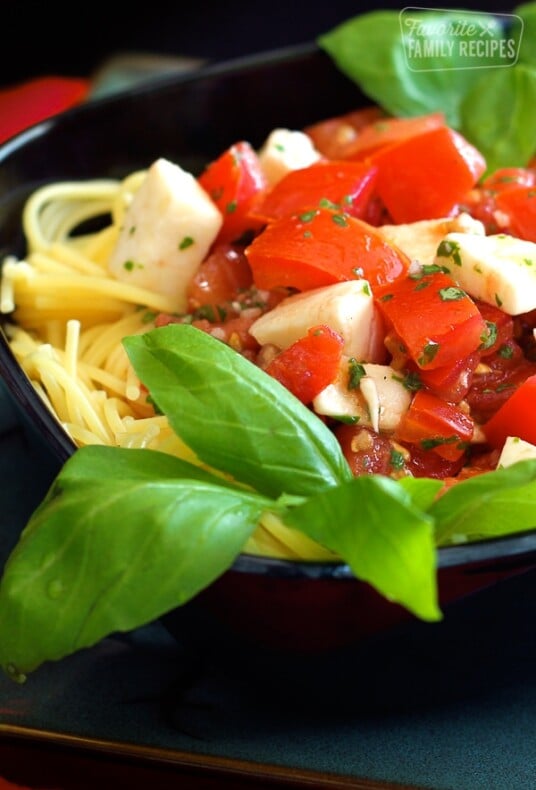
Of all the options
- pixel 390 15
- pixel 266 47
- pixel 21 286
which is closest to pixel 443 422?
pixel 21 286

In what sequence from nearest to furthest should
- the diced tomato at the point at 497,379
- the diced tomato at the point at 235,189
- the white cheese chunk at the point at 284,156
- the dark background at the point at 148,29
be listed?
the diced tomato at the point at 497,379, the diced tomato at the point at 235,189, the white cheese chunk at the point at 284,156, the dark background at the point at 148,29

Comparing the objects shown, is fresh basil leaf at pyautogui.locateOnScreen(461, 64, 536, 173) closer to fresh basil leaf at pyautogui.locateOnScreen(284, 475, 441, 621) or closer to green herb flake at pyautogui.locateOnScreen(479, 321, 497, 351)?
green herb flake at pyautogui.locateOnScreen(479, 321, 497, 351)

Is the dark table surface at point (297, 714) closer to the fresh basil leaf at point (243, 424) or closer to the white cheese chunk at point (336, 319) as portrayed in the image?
the fresh basil leaf at point (243, 424)

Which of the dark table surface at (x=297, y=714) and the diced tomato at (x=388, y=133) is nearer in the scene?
the dark table surface at (x=297, y=714)

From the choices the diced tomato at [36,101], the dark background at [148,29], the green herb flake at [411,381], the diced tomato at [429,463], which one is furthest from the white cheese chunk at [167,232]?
the dark background at [148,29]

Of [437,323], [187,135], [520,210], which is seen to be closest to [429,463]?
[437,323]

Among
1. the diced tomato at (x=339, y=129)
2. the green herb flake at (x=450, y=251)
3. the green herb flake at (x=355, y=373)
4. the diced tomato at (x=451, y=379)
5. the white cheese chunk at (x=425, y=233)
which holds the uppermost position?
the green herb flake at (x=450, y=251)
